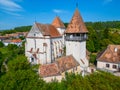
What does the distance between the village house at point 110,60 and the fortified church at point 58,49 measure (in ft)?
12.9

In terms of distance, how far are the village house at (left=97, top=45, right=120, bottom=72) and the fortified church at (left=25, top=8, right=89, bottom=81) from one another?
3926 millimetres

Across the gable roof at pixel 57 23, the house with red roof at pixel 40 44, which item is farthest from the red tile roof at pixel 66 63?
the gable roof at pixel 57 23

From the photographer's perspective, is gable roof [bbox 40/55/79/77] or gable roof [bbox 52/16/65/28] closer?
gable roof [bbox 40/55/79/77]

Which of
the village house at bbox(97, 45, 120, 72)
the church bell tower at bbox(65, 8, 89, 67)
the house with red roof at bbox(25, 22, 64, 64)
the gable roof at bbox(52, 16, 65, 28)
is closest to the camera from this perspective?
the church bell tower at bbox(65, 8, 89, 67)

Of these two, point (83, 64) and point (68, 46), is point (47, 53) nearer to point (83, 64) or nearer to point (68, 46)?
point (68, 46)

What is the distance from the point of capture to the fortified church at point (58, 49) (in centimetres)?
3412

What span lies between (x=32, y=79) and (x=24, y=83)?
1.51m

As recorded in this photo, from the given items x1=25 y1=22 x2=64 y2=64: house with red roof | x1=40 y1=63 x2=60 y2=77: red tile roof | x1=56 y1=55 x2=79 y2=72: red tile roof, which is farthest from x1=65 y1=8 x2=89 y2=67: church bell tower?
x1=40 y1=63 x2=60 y2=77: red tile roof

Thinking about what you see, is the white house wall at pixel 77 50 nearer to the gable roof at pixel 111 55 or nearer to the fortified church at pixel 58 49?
the fortified church at pixel 58 49

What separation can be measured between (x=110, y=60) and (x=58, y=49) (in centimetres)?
1982

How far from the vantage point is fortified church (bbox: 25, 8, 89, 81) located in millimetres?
34125

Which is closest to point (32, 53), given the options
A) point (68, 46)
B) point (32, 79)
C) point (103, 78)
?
point (68, 46)

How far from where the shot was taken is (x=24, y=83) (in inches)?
874

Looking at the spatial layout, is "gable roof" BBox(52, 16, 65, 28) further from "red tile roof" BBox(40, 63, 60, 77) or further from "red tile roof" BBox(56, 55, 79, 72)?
"red tile roof" BBox(40, 63, 60, 77)
